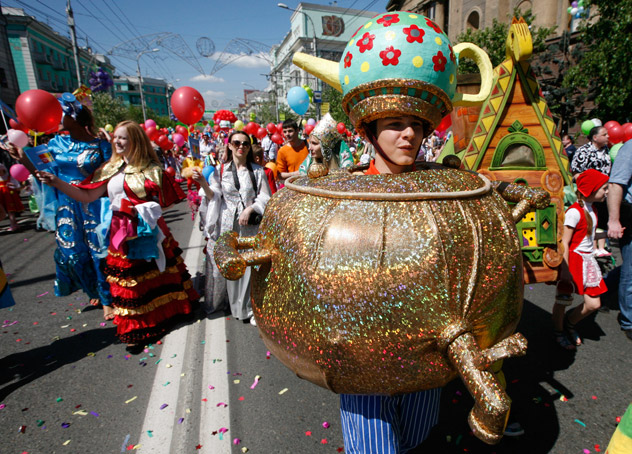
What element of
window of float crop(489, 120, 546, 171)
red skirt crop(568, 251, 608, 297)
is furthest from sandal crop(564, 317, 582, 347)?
window of float crop(489, 120, 546, 171)

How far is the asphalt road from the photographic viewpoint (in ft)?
7.53

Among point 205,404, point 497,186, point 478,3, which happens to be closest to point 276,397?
point 205,404

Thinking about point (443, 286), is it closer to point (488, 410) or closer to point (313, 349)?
point (488, 410)

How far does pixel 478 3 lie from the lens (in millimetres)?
24422

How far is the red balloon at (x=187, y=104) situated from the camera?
5.04m

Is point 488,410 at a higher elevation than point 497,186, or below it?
below

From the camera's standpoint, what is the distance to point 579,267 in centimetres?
316

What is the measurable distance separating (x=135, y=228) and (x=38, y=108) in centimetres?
209

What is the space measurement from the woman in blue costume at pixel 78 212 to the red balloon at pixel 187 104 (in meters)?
1.33

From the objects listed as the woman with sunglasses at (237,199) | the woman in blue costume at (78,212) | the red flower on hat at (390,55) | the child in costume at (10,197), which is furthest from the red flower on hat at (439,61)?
the child in costume at (10,197)

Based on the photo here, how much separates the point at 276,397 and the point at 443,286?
209 centimetres

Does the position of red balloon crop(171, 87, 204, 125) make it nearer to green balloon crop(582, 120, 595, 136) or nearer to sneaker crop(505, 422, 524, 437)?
sneaker crop(505, 422, 524, 437)

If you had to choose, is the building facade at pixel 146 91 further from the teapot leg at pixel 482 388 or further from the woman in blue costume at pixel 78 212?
the teapot leg at pixel 482 388

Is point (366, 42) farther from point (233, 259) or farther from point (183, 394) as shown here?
point (183, 394)
